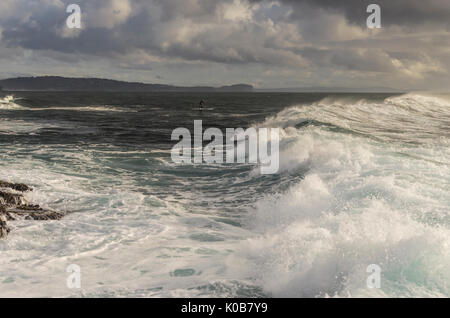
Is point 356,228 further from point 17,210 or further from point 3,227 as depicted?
point 17,210

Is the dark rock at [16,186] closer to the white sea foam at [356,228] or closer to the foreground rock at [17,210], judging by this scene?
the foreground rock at [17,210]

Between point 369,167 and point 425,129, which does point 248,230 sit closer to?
point 369,167

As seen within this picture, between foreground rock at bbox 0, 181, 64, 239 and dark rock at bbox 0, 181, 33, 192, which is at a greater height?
dark rock at bbox 0, 181, 33, 192

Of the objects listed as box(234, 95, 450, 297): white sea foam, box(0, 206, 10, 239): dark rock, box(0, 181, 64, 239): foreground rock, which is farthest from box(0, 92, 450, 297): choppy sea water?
box(0, 181, 64, 239): foreground rock

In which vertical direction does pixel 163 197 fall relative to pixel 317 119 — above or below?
below

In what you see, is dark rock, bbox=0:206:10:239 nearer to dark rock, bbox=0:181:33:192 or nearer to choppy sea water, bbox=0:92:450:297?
choppy sea water, bbox=0:92:450:297

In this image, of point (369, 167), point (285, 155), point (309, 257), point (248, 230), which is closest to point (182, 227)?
point (248, 230)

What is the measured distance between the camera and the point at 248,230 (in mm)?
10227

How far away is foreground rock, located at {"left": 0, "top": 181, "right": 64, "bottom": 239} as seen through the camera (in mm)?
10038

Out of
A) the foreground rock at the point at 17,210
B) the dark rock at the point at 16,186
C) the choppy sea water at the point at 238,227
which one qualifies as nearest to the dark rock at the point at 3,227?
the foreground rock at the point at 17,210

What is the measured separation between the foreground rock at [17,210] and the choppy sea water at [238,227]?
1.23 feet

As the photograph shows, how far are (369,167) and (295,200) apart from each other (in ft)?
13.1

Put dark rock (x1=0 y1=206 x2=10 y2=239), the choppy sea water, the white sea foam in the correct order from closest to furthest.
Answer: the white sea foam
the choppy sea water
dark rock (x1=0 y1=206 x2=10 y2=239)

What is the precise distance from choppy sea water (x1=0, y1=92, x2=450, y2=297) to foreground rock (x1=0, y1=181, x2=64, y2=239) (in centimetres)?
37
